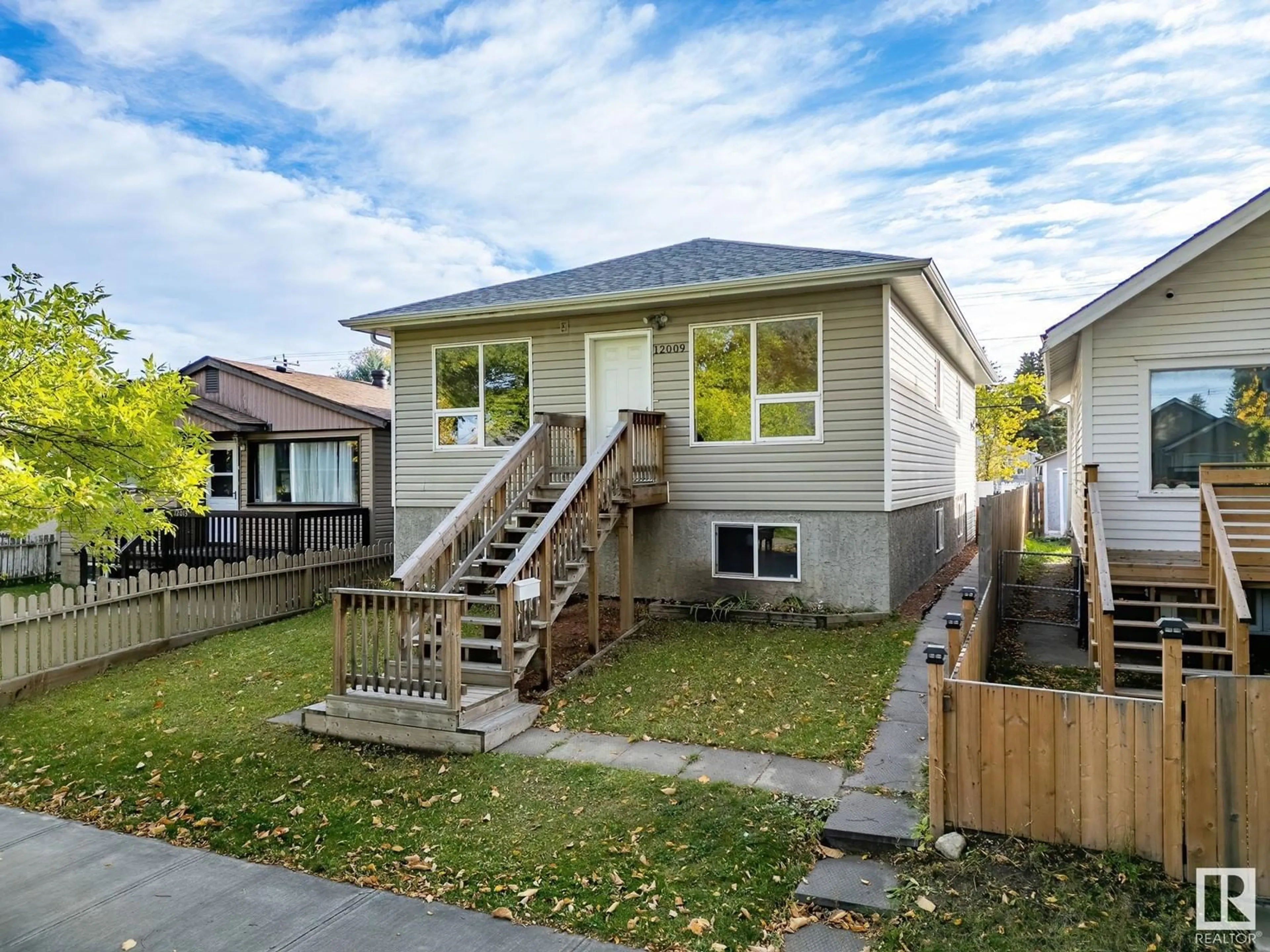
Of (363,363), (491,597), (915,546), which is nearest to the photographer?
(491,597)

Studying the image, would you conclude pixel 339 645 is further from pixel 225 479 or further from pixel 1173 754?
pixel 225 479

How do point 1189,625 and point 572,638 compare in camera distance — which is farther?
point 572,638

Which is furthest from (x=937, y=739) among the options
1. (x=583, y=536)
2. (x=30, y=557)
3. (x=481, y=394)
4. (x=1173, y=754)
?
(x=30, y=557)

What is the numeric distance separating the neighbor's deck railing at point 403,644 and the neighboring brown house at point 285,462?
8477 millimetres

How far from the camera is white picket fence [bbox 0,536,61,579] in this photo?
1619cm

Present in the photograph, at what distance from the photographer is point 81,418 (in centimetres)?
603

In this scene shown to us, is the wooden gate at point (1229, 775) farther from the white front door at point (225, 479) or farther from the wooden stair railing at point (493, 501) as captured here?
the white front door at point (225, 479)

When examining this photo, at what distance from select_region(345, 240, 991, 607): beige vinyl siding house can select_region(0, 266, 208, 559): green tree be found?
5483 millimetres

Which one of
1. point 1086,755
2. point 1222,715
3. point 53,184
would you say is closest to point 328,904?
point 1086,755

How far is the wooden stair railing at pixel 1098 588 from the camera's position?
623cm

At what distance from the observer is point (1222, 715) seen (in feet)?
12.3

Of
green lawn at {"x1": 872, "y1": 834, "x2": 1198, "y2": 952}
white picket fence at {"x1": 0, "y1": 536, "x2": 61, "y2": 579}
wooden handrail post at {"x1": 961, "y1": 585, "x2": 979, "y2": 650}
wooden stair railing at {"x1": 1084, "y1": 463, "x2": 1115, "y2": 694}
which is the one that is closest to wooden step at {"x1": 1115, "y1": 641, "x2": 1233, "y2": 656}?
wooden stair railing at {"x1": 1084, "y1": 463, "x2": 1115, "y2": 694}

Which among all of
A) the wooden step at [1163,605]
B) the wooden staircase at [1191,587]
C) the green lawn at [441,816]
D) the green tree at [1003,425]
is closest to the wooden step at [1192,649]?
the wooden staircase at [1191,587]

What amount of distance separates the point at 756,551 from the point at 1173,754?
6657 millimetres
